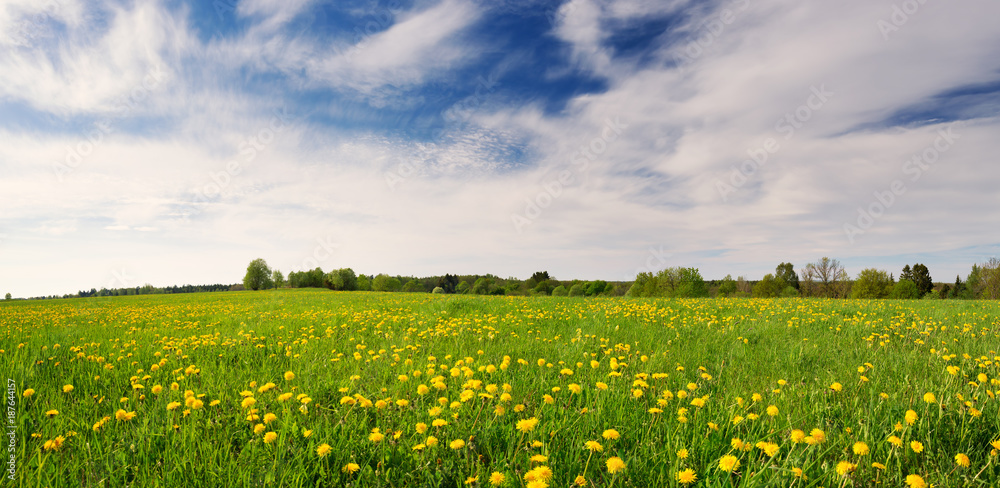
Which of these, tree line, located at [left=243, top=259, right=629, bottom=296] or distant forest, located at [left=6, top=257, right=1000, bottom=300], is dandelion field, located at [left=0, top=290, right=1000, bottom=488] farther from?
tree line, located at [left=243, top=259, right=629, bottom=296]

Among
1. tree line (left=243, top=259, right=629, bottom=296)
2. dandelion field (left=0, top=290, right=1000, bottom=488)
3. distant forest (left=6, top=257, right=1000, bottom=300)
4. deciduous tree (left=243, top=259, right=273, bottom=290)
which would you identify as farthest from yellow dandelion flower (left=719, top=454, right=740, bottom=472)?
deciduous tree (left=243, top=259, right=273, bottom=290)

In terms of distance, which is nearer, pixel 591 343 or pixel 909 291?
pixel 591 343

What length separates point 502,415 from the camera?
2.98m

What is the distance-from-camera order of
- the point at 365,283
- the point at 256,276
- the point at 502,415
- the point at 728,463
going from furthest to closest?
1. the point at 365,283
2. the point at 256,276
3. the point at 502,415
4. the point at 728,463

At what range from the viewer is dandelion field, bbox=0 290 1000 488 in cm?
234

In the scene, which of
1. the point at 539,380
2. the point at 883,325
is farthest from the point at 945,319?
the point at 539,380

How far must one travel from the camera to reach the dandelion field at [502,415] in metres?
2.34

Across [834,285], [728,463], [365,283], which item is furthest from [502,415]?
[365,283]

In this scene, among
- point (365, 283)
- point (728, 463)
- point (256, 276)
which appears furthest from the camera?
point (365, 283)

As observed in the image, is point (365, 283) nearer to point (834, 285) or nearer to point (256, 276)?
point (256, 276)

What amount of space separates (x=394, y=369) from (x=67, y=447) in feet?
8.34

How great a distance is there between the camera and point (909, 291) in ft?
188

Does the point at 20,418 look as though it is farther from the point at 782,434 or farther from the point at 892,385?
the point at 892,385

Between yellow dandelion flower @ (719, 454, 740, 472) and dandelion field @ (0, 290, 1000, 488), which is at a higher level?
yellow dandelion flower @ (719, 454, 740, 472)
